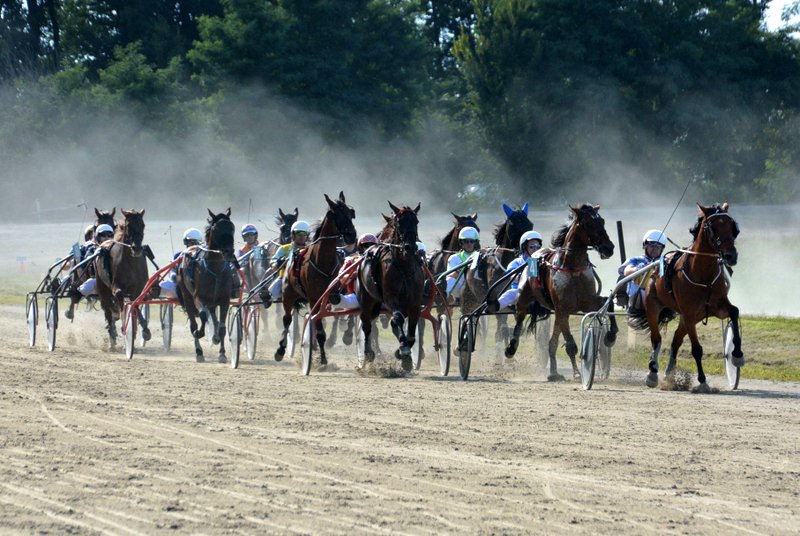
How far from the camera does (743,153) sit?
121 ft

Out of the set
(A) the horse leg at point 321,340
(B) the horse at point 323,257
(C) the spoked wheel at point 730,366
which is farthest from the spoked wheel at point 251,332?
(C) the spoked wheel at point 730,366

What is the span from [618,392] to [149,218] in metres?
34.3

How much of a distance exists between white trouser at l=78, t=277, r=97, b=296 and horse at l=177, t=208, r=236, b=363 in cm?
191

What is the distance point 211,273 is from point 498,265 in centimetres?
365

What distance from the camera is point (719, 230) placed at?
1234cm

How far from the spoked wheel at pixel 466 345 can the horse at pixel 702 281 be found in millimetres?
1950

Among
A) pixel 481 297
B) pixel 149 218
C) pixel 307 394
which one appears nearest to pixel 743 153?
pixel 149 218

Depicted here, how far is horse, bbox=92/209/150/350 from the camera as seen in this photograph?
18062 millimetres

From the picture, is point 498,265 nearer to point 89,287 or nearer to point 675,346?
point 675,346

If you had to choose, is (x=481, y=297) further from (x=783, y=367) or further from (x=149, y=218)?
(x=149, y=218)

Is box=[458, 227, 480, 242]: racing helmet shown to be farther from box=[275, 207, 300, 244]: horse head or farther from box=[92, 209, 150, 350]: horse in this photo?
box=[92, 209, 150, 350]: horse

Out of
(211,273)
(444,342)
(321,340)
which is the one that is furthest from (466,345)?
(211,273)

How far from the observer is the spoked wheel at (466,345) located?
14.0 meters

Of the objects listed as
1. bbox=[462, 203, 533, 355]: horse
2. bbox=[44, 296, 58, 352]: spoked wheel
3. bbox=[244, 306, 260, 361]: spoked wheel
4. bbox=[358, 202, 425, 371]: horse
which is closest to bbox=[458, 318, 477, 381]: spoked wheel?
bbox=[358, 202, 425, 371]: horse
